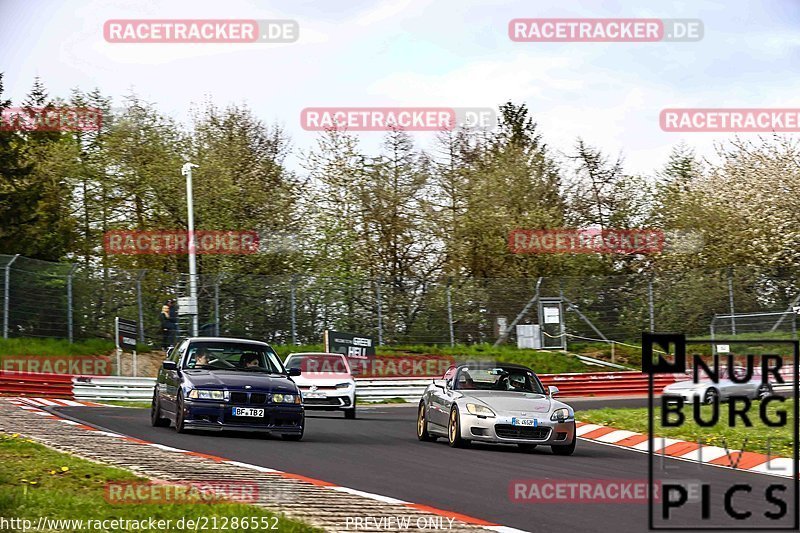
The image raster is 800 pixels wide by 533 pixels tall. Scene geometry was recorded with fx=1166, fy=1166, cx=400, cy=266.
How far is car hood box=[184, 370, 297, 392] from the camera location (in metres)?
16.1

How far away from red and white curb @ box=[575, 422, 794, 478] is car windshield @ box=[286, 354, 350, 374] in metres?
7.13

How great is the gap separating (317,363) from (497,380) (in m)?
9.07

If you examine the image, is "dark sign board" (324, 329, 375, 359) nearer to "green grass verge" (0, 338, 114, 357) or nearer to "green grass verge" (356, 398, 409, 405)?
"green grass verge" (356, 398, 409, 405)

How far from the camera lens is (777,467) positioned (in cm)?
1473

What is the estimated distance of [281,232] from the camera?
4534cm

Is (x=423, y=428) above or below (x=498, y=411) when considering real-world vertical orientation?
below

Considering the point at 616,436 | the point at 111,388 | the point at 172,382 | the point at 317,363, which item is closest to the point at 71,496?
the point at 172,382

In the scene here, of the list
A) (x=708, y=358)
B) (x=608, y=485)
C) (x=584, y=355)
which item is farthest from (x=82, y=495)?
(x=708, y=358)

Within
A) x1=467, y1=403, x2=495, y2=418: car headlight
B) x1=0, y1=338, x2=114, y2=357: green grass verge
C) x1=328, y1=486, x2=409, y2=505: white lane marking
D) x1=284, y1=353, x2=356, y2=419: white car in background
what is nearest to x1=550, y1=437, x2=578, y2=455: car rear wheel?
x1=467, y1=403, x2=495, y2=418: car headlight

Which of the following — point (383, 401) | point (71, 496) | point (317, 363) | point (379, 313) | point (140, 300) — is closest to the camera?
point (71, 496)

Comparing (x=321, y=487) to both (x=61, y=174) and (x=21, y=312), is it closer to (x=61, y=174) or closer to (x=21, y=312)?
(x=21, y=312)

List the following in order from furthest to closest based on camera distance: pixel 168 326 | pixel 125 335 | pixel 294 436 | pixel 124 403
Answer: pixel 168 326
pixel 125 335
pixel 124 403
pixel 294 436

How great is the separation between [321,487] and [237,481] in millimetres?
768

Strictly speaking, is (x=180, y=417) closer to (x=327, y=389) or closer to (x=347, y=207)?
(x=327, y=389)
